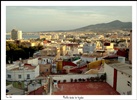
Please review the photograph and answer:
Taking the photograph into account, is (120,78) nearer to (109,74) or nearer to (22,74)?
(109,74)

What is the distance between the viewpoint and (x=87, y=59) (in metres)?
7.39

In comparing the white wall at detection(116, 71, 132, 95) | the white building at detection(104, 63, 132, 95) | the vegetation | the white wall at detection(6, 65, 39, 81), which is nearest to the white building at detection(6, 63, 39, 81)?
the white wall at detection(6, 65, 39, 81)

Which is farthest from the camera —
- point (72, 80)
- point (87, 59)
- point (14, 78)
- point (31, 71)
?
point (87, 59)

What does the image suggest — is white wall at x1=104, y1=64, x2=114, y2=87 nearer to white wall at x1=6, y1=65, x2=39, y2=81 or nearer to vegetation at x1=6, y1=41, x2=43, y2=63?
white wall at x1=6, y1=65, x2=39, y2=81

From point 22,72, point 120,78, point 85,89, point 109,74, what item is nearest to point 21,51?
point 22,72

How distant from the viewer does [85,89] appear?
→ 2.69 metres

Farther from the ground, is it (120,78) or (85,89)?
(120,78)

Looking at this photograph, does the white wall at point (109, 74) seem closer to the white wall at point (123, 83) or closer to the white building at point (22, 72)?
the white wall at point (123, 83)

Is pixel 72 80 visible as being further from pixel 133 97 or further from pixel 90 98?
pixel 133 97

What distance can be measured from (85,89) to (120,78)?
15.6 inches

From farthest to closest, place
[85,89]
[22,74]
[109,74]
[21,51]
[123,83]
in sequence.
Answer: [21,51]
[22,74]
[109,74]
[85,89]
[123,83]

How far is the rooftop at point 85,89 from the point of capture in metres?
2.54

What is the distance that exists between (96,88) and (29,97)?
2.56 ft

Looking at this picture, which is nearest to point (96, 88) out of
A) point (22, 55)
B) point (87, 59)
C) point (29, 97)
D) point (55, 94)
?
point (55, 94)
